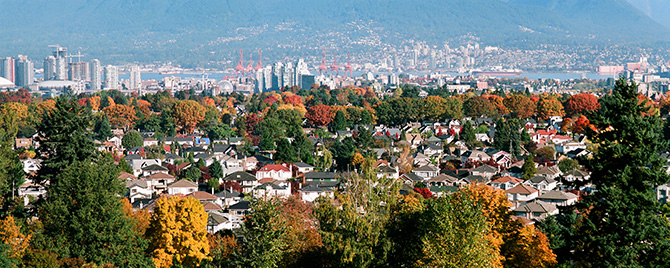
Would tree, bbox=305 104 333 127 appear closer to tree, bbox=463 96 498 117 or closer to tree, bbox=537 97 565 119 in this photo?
tree, bbox=463 96 498 117

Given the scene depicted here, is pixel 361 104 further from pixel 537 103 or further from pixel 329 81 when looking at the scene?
pixel 329 81

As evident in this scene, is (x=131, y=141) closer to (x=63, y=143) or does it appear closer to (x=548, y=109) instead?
(x=548, y=109)

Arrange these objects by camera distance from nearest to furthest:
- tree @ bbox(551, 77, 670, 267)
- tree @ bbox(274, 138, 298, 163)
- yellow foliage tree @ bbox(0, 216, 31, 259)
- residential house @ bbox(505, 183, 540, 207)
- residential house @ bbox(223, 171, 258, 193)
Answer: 1. tree @ bbox(551, 77, 670, 267)
2. yellow foliage tree @ bbox(0, 216, 31, 259)
3. residential house @ bbox(505, 183, 540, 207)
4. residential house @ bbox(223, 171, 258, 193)
5. tree @ bbox(274, 138, 298, 163)

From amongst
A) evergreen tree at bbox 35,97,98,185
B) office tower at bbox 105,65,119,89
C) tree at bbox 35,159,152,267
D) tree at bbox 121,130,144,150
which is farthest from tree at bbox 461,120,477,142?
office tower at bbox 105,65,119,89

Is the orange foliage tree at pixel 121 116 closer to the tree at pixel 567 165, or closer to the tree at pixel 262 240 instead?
the tree at pixel 567 165

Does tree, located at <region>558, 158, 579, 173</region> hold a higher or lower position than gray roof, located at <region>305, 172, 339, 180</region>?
higher

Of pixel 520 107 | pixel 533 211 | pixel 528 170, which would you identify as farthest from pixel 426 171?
pixel 520 107

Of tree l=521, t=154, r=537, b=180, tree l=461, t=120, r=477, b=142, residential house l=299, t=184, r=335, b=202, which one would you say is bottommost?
residential house l=299, t=184, r=335, b=202
